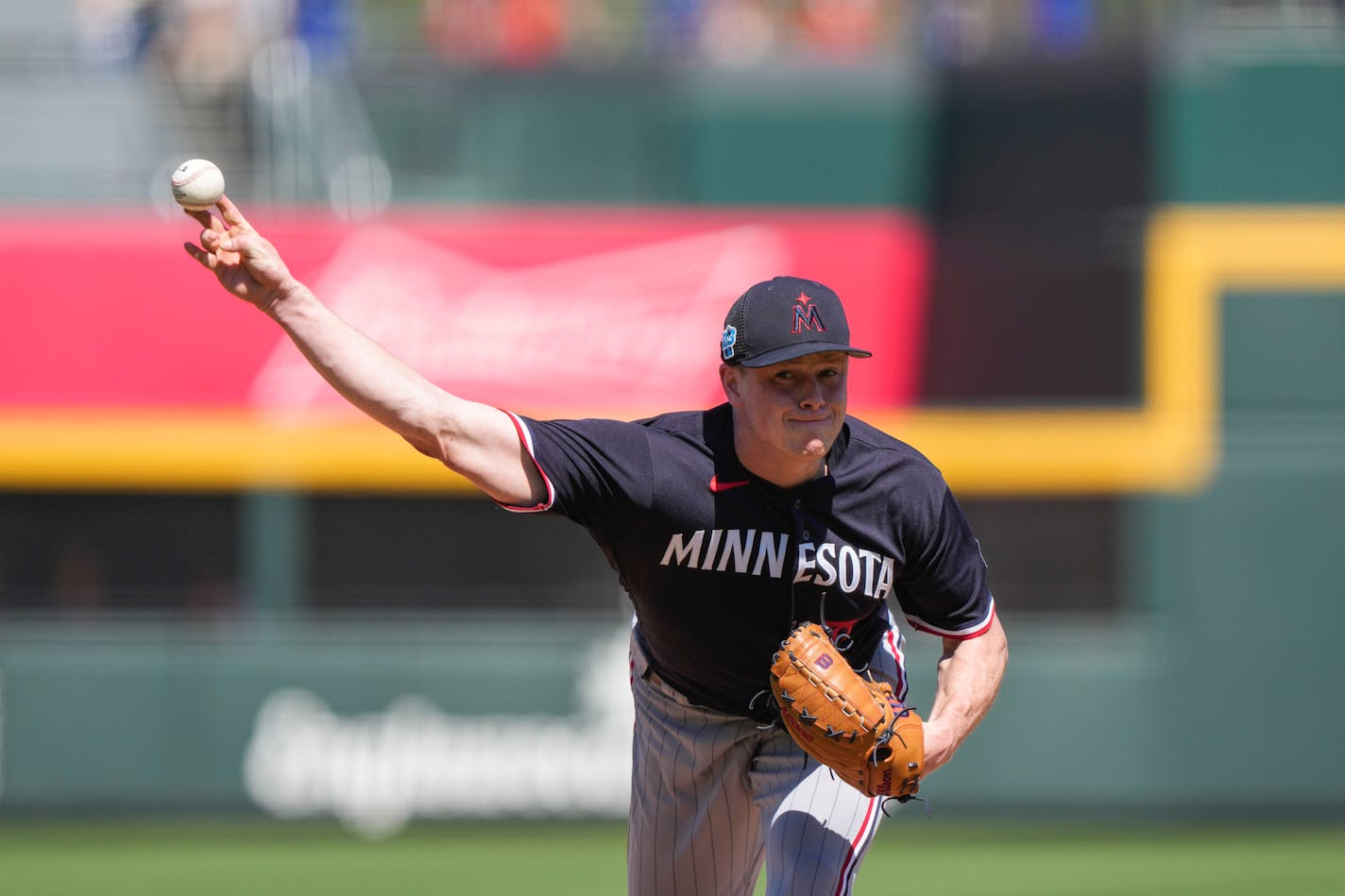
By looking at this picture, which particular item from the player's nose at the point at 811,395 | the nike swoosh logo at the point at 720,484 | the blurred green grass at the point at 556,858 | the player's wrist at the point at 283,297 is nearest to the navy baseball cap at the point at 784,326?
the player's nose at the point at 811,395

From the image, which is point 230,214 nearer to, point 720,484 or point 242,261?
point 242,261

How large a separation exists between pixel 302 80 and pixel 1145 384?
240 inches

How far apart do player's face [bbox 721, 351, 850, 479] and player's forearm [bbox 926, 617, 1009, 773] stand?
2.22ft

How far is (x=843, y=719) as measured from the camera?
4.00 m

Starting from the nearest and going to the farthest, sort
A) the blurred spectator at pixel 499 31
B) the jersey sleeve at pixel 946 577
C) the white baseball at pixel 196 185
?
1. the white baseball at pixel 196 185
2. the jersey sleeve at pixel 946 577
3. the blurred spectator at pixel 499 31

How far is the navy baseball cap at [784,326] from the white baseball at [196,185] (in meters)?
1.24

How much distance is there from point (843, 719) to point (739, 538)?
505 millimetres

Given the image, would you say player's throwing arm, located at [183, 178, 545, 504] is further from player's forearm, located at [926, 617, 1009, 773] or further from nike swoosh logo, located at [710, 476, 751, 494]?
player's forearm, located at [926, 617, 1009, 773]

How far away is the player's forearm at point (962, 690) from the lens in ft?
13.6

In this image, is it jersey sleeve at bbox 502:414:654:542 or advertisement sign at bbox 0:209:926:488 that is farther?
advertisement sign at bbox 0:209:926:488

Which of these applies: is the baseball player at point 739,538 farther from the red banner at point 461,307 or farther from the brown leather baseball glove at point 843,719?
the red banner at point 461,307

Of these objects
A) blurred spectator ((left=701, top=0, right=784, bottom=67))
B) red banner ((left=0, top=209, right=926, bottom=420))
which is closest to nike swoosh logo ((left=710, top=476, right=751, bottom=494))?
red banner ((left=0, top=209, right=926, bottom=420))

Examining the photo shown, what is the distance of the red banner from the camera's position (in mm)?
11078

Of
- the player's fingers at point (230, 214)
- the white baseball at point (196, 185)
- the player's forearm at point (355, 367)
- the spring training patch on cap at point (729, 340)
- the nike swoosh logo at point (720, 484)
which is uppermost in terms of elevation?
the white baseball at point (196, 185)
